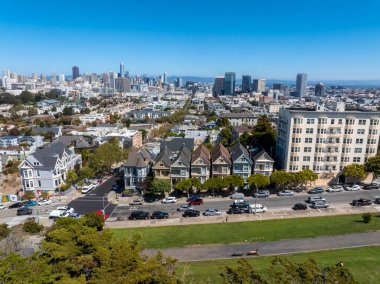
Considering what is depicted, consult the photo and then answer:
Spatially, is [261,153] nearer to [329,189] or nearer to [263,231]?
[329,189]

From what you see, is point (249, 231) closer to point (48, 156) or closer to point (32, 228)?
point (32, 228)

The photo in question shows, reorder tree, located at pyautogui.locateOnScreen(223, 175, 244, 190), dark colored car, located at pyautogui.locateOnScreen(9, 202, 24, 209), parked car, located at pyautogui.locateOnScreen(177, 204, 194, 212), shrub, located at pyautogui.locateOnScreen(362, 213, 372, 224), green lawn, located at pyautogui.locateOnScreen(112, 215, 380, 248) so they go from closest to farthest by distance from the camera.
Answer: green lawn, located at pyautogui.locateOnScreen(112, 215, 380, 248) → shrub, located at pyautogui.locateOnScreen(362, 213, 372, 224) → parked car, located at pyautogui.locateOnScreen(177, 204, 194, 212) → dark colored car, located at pyautogui.locateOnScreen(9, 202, 24, 209) → tree, located at pyautogui.locateOnScreen(223, 175, 244, 190)

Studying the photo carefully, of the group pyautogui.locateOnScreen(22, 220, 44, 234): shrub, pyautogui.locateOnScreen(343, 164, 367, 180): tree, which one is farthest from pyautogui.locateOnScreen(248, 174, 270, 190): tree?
pyautogui.locateOnScreen(22, 220, 44, 234): shrub

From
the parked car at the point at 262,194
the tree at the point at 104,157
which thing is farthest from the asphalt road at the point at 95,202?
the parked car at the point at 262,194

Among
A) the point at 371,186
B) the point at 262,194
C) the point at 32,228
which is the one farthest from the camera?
the point at 371,186

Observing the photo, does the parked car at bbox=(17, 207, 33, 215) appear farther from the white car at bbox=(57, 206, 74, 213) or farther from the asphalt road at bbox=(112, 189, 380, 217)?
the asphalt road at bbox=(112, 189, 380, 217)

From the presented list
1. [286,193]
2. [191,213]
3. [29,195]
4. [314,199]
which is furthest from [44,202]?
[314,199]
